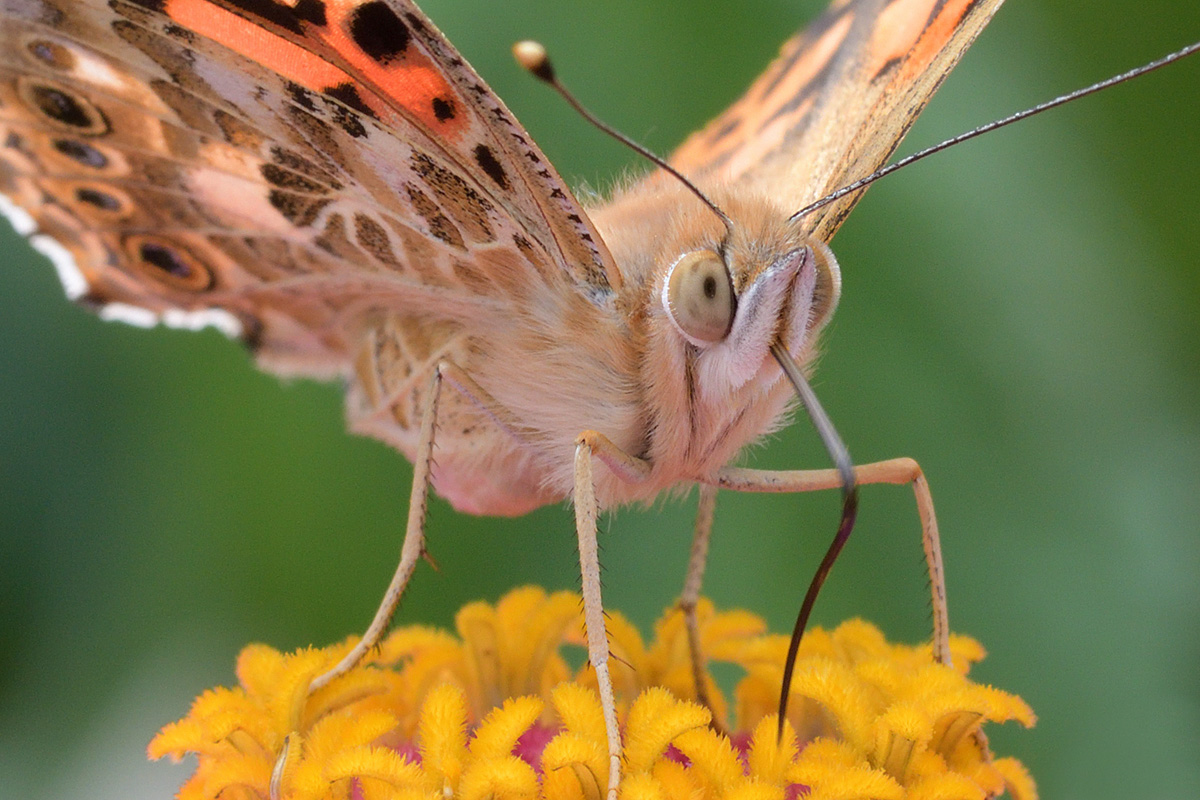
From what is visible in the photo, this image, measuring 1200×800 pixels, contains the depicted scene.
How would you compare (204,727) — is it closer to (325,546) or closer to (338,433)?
(325,546)

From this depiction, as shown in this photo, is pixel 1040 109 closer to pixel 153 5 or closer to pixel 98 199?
pixel 153 5

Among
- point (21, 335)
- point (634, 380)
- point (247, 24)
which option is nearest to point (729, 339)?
point (634, 380)

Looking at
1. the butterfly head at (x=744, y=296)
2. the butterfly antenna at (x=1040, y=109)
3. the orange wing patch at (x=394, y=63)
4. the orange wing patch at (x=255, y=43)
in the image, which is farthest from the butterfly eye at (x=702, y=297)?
the orange wing patch at (x=255, y=43)

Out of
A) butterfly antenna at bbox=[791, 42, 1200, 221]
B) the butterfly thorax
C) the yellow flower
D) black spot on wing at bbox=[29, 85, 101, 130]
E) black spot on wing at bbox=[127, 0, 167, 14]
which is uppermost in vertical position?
butterfly antenna at bbox=[791, 42, 1200, 221]

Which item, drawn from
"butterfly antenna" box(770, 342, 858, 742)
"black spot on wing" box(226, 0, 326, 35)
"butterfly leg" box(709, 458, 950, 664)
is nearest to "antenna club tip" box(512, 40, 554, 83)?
"black spot on wing" box(226, 0, 326, 35)

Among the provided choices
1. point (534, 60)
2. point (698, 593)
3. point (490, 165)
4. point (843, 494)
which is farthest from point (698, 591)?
point (534, 60)

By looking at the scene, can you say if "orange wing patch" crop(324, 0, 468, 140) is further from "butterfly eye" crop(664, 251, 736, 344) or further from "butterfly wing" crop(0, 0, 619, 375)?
"butterfly eye" crop(664, 251, 736, 344)
